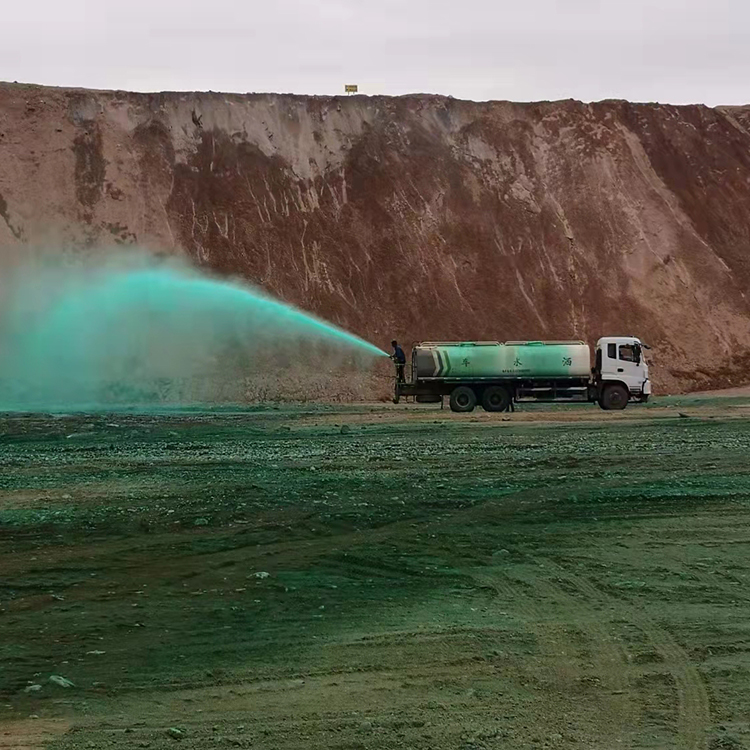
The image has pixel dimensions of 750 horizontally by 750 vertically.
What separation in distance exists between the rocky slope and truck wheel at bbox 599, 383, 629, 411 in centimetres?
1468

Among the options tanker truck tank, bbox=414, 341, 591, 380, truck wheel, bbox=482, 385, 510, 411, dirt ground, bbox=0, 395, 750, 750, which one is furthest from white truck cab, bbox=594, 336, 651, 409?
dirt ground, bbox=0, 395, 750, 750

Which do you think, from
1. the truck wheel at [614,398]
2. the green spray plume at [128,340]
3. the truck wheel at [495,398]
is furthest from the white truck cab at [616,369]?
the green spray plume at [128,340]

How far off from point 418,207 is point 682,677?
170ft

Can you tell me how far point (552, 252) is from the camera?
2323 inches

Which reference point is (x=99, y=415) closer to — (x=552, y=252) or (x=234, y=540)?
(x=234, y=540)

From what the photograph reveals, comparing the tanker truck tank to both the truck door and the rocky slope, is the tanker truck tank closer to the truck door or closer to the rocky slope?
the truck door

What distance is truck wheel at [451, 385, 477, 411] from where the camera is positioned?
38.9 meters

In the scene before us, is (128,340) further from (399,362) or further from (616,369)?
(616,369)

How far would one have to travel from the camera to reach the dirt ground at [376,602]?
7.79 m

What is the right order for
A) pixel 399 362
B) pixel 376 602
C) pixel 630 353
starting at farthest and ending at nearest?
pixel 630 353
pixel 399 362
pixel 376 602

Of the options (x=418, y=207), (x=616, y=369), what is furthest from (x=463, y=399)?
(x=418, y=207)

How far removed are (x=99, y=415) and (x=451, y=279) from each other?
79.4 feet

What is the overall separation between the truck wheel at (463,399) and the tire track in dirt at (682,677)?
27.1m

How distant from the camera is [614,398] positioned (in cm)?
3947
